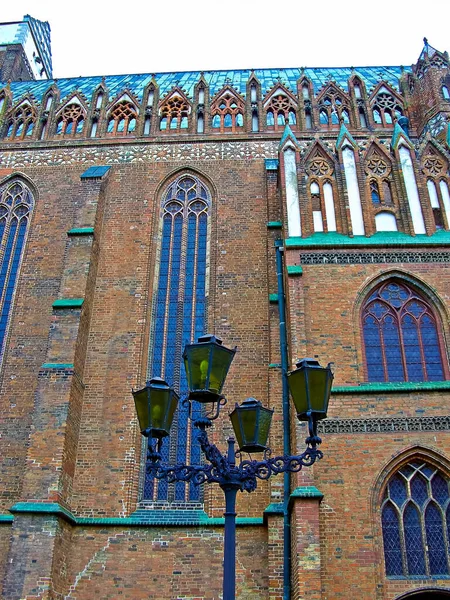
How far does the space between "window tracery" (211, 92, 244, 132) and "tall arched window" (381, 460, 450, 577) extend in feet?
38.5

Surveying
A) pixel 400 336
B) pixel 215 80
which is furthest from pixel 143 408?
pixel 215 80

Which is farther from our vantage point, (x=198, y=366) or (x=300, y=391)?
(x=198, y=366)

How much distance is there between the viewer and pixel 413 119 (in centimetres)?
1859

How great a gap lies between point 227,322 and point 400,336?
4.18 metres

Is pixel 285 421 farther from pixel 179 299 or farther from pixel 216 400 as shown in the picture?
pixel 216 400

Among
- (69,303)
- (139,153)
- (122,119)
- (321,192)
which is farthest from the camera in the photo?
(122,119)

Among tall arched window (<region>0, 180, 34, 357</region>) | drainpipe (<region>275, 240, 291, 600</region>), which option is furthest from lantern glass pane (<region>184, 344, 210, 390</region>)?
tall arched window (<region>0, 180, 34, 357</region>)

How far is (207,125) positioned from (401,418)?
1126cm

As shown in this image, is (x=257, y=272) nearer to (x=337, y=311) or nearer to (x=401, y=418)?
(x=337, y=311)

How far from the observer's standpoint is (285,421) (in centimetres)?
1260

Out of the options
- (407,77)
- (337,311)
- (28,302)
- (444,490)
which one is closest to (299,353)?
(337,311)

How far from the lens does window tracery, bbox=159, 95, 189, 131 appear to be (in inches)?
758

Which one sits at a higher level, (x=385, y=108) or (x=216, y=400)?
(x=385, y=108)

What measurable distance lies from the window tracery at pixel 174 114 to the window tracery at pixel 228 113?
0.90 metres
